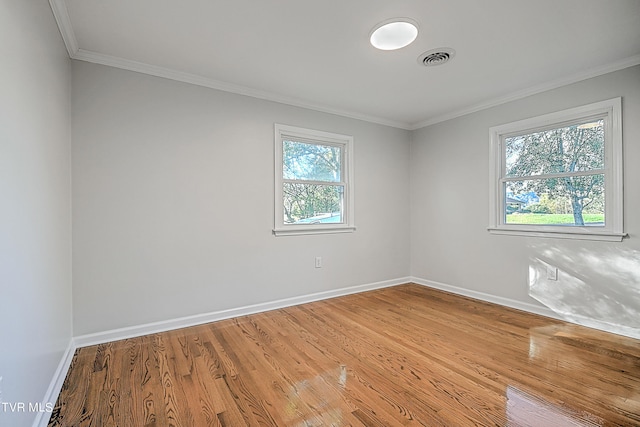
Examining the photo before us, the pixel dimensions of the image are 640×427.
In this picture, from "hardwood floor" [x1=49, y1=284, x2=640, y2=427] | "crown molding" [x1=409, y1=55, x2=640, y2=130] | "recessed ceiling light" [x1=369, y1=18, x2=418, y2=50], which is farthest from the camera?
"crown molding" [x1=409, y1=55, x2=640, y2=130]

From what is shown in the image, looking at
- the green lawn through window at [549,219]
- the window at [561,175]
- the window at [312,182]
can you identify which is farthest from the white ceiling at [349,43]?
the green lawn through window at [549,219]

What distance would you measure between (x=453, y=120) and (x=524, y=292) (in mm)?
2255

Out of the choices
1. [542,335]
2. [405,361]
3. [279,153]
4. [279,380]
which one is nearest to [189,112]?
[279,153]

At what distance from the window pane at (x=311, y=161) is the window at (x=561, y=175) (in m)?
1.89

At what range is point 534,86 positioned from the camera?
3.10 meters

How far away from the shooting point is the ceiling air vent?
2.43 m

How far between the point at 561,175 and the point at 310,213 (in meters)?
2.68

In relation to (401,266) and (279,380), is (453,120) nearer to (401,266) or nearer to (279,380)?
(401,266)

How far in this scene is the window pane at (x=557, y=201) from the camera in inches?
Answer: 113

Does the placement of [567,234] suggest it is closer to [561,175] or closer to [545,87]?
[561,175]

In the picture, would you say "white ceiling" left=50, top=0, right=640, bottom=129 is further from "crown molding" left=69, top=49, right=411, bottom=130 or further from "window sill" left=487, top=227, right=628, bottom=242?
"window sill" left=487, top=227, right=628, bottom=242

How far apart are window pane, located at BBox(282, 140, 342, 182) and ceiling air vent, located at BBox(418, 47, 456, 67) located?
1552 mm

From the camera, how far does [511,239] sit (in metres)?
3.38

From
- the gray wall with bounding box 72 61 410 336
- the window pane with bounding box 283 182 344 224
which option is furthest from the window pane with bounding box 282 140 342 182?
the gray wall with bounding box 72 61 410 336
